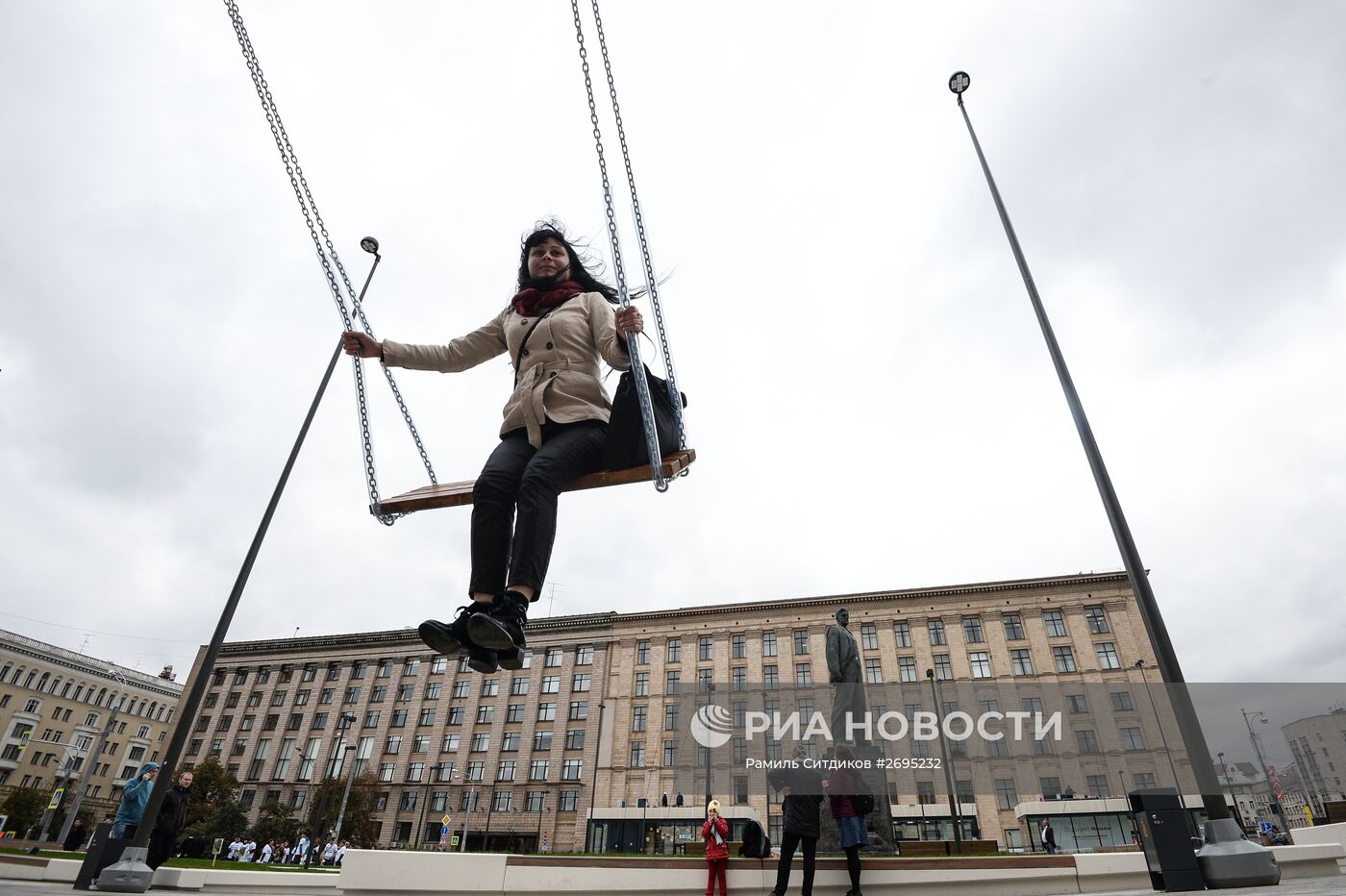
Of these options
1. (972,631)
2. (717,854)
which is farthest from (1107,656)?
(717,854)

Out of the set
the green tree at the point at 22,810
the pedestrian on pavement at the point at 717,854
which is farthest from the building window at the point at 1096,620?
the green tree at the point at 22,810

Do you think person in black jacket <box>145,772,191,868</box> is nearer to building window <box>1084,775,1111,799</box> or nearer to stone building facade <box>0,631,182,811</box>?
building window <box>1084,775,1111,799</box>

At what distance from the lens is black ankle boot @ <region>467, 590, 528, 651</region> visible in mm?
3373

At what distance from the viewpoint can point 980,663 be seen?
5247cm

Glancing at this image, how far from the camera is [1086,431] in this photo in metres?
7.08

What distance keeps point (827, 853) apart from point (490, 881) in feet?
20.1

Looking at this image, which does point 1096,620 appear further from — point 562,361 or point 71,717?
point 71,717

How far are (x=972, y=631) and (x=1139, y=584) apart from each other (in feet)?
176

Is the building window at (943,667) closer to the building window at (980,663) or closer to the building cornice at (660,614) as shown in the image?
the building window at (980,663)

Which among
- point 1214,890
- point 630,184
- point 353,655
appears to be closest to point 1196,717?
point 1214,890

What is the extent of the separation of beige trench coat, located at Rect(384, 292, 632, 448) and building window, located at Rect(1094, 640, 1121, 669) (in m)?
59.0

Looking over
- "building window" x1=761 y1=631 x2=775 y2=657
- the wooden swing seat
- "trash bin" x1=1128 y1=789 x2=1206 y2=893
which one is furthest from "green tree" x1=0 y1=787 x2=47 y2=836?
"trash bin" x1=1128 y1=789 x2=1206 y2=893

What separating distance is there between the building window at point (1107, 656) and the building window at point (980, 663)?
7.79 m

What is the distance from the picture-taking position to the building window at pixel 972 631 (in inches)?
2109
